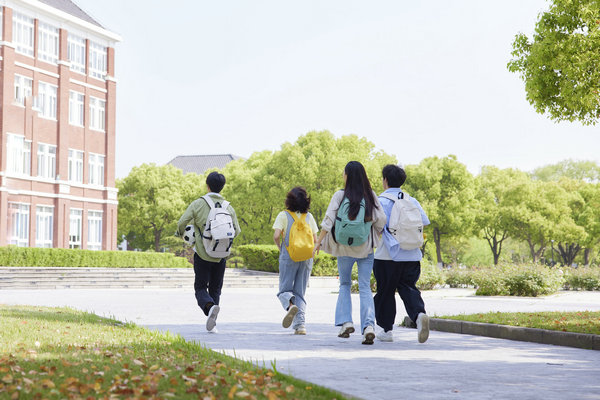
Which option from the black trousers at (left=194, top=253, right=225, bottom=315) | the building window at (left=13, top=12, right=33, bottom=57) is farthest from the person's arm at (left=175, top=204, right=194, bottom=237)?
the building window at (left=13, top=12, right=33, bottom=57)

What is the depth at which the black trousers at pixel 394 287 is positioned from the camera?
309 inches

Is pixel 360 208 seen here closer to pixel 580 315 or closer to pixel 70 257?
pixel 580 315

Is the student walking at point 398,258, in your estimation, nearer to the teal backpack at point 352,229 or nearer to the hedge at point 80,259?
the teal backpack at point 352,229

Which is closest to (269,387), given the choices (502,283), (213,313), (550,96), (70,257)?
(213,313)

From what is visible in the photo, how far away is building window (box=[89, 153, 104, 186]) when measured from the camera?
4184 centimetres

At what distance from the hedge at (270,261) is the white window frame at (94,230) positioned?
11.6m

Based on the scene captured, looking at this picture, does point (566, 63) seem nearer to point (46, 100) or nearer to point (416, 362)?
point (416, 362)

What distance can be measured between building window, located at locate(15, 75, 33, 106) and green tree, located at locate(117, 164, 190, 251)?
1499cm

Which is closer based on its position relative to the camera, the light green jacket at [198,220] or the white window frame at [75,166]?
the light green jacket at [198,220]

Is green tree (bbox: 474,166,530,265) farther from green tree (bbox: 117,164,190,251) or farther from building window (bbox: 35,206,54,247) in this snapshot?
building window (bbox: 35,206,54,247)

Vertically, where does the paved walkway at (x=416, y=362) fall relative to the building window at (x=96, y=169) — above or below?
below

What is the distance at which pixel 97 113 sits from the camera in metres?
42.4

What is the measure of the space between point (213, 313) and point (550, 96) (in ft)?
20.5

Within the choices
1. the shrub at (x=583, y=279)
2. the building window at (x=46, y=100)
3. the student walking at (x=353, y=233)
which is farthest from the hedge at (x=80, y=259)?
the student walking at (x=353, y=233)
